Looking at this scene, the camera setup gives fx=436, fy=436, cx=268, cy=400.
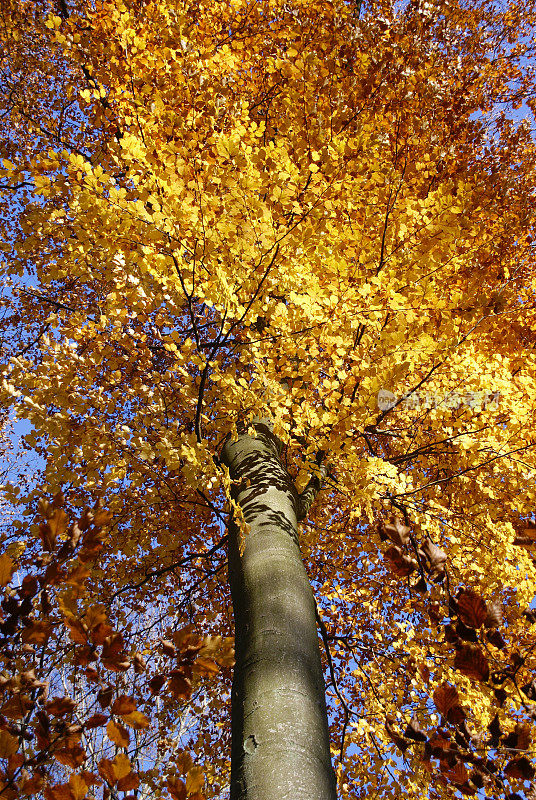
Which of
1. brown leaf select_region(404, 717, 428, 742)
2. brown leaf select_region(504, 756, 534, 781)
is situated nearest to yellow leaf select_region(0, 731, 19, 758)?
brown leaf select_region(404, 717, 428, 742)

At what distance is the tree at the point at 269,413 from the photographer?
72.9 inches

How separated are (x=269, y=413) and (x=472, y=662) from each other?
1560 mm

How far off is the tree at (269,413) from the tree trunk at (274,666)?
1cm

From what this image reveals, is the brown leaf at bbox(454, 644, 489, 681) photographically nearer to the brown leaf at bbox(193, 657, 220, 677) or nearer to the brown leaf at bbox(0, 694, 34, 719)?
the brown leaf at bbox(193, 657, 220, 677)

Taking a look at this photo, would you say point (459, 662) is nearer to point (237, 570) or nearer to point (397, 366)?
point (237, 570)

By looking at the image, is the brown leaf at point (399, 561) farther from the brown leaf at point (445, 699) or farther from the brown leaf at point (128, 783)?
the brown leaf at point (128, 783)

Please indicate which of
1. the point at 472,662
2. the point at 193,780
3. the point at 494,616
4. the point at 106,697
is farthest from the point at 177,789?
the point at 494,616

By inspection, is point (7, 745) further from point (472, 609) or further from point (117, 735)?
point (472, 609)

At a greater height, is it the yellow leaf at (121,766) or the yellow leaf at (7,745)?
the yellow leaf at (7,745)

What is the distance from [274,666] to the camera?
1.67m

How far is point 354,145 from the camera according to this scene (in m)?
3.09

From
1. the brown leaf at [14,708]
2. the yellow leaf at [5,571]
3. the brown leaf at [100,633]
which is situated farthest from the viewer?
the brown leaf at [14,708]

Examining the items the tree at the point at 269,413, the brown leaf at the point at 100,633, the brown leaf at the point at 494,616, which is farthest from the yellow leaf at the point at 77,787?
the brown leaf at the point at 494,616

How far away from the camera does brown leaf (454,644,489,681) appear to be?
1697 mm
